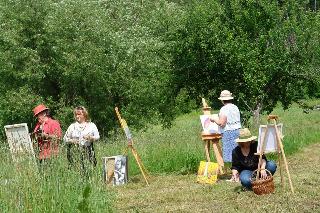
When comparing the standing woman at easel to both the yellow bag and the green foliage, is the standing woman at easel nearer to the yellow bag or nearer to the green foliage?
the yellow bag

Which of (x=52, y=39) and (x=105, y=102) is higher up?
(x=52, y=39)

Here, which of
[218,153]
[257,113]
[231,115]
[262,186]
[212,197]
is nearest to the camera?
[262,186]

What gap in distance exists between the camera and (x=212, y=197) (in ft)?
28.1

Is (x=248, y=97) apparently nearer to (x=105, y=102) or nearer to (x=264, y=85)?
(x=264, y=85)

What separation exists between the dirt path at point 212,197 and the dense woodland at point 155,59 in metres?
7.27

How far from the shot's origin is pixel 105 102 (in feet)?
71.6

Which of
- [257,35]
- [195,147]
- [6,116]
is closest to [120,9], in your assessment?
[6,116]

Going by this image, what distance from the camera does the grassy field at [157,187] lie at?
5.84 metres

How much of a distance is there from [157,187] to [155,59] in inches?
473

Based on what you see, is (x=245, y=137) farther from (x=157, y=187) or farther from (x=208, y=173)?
(x=157, y=187)

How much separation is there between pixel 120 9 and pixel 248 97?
10.2 m

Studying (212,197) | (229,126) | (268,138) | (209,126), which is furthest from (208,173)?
(268,138)

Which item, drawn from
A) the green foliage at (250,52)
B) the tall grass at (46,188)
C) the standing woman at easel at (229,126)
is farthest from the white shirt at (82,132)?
the green foliage at (250,52)

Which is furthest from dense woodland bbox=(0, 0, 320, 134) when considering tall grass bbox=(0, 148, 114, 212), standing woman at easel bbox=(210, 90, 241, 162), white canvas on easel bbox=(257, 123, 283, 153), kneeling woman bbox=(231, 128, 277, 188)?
tall grass bbox=(0, 148, 114, 212)
